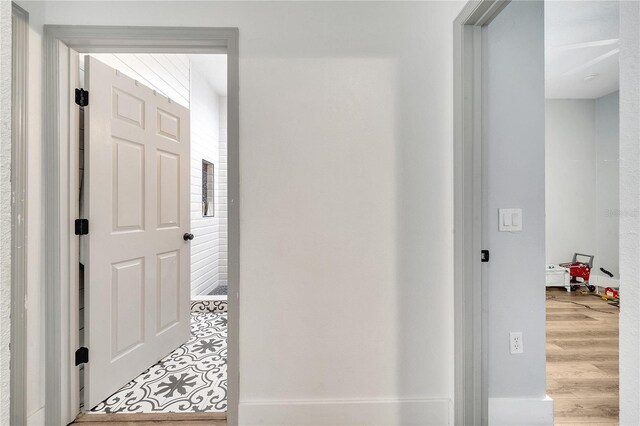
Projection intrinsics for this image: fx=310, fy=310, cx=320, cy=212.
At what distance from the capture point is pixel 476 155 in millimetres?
1537

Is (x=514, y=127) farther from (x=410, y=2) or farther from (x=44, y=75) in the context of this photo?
(x=44, y=75)

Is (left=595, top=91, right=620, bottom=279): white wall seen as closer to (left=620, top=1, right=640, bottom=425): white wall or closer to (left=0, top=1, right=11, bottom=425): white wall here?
(left=620, top=1, right=640, bottom=425): white wall

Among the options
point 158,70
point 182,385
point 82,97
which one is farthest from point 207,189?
point 182,385

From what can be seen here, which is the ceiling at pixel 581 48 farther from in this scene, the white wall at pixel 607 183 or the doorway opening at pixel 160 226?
the doorway opening at pixel 160 226

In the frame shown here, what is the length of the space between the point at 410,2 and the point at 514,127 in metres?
0.87

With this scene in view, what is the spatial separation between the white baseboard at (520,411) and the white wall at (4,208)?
1.96 m

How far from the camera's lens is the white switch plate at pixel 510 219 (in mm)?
1632

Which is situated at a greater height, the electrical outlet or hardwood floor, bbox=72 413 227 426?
the electrical outlet

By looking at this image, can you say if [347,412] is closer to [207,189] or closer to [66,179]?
[66,179]

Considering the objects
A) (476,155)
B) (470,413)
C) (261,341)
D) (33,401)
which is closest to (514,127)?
(476,155)

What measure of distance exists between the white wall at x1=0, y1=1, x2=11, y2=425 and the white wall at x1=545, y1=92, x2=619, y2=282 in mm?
1654

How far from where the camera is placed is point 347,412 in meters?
1.65

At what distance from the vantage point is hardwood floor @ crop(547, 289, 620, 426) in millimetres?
1581

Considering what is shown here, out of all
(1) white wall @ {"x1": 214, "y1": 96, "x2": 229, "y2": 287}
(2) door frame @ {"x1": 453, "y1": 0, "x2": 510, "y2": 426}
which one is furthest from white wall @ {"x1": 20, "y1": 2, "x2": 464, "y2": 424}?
(1) white wall @ {"x1": 214, "y1": 96, "x2": 229, "y2": 287}
